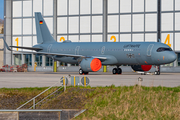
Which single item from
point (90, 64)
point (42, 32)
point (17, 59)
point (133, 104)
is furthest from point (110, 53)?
point (17, 59)

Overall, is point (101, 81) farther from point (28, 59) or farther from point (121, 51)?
point (28, 59)

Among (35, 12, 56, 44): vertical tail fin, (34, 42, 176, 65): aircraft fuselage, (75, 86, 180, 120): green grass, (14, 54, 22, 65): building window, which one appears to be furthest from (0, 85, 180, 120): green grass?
(14, 54, 22, 65): building window

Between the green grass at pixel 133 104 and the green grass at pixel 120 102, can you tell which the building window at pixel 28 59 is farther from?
the green grass at pixel 133 104

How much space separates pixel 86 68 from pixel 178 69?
21300 millimetres

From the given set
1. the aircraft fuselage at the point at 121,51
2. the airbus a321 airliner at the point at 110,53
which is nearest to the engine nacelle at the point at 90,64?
the airbus a321 airliner at the point at 110,53

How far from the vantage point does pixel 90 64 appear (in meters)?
36.7

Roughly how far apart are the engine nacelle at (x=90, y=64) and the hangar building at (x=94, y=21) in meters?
17.8

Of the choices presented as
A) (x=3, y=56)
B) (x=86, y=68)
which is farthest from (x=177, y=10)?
(x=3, y=56)

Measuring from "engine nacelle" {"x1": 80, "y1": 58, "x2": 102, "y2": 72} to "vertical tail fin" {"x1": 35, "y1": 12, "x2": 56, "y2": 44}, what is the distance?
10.7 metres

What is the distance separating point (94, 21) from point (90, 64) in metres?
20.7

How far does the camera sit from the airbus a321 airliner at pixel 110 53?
35625 mm

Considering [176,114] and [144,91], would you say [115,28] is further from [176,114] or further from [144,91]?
[176,114]

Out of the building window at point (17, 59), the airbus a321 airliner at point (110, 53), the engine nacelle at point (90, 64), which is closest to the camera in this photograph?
the airbus a321 airliner at point (110, 53)

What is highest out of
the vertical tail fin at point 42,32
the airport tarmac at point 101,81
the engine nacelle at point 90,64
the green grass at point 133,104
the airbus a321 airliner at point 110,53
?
the vertical tail fin at point 42,32
